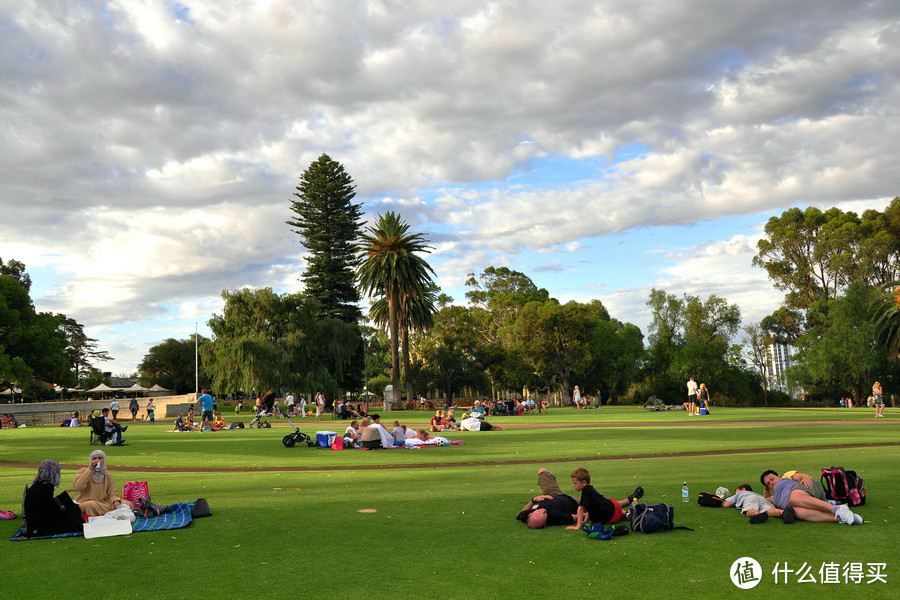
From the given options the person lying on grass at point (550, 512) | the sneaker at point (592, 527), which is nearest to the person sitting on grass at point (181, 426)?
the person lying on grass at point (550, 512)

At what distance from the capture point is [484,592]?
5.69 meters

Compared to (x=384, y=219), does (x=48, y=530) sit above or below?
below

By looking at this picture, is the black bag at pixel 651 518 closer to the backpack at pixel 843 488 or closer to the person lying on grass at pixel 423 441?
the backpack at pixel 843 488

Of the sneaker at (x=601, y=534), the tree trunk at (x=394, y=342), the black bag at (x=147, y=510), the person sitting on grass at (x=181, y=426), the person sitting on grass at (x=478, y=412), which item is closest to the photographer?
the sneaker at (x=601, y=534)

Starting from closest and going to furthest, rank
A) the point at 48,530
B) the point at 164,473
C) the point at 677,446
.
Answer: the point at 48,530 < the point at 164,473 < the point at 677,446

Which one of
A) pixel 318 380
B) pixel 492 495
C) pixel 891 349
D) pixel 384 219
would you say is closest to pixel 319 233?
pixel 384 219

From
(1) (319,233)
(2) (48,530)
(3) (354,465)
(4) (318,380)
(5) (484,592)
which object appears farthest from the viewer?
(1) (319,233)

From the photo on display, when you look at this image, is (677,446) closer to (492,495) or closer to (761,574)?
(492,495)

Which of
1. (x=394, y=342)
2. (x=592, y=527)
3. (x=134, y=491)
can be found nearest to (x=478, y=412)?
(x=134, y=491)

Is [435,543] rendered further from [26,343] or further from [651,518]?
[26,343]

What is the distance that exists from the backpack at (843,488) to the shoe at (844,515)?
37.3 inches

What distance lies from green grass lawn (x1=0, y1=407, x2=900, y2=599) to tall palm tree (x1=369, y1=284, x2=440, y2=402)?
4651 centimetres

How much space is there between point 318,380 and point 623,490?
4963 cm

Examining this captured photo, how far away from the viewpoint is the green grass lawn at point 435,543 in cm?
588
